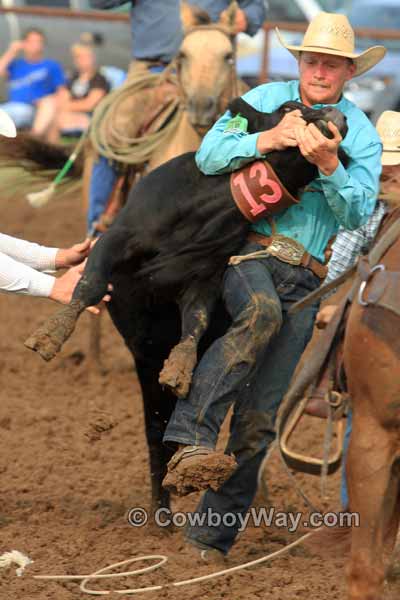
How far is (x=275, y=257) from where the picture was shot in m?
4.59

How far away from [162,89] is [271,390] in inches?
134

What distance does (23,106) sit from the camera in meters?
14.6

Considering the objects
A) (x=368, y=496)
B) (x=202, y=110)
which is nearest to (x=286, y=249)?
(x=368, y=496)

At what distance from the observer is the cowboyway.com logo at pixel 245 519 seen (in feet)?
16.0

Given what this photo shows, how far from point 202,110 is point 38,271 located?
2029 millimetres

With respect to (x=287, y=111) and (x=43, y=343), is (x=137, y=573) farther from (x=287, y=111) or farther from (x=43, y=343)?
(x=287, y=111)

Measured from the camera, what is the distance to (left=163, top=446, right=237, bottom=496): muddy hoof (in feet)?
14.0

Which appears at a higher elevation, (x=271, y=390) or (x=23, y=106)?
(x=271, y=390)

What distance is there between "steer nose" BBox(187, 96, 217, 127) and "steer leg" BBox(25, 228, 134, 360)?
7.45ft

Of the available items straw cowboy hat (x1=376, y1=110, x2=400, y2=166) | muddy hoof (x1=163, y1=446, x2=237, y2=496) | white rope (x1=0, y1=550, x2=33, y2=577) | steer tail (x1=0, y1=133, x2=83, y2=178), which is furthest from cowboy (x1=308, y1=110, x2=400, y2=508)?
steer tail (x1=0, y1=133, x2=83, y2=178)

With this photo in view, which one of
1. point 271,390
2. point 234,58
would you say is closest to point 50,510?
point 271,390

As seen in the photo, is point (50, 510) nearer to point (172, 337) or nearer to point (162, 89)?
point (172, 337)

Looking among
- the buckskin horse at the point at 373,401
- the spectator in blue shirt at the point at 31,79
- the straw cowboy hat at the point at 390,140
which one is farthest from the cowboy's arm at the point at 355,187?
the spectator in blue shirt at the point at 31,79

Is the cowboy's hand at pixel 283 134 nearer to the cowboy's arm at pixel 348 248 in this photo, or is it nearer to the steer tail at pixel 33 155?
Answer: the cowboy's arm at pixel 348 248
